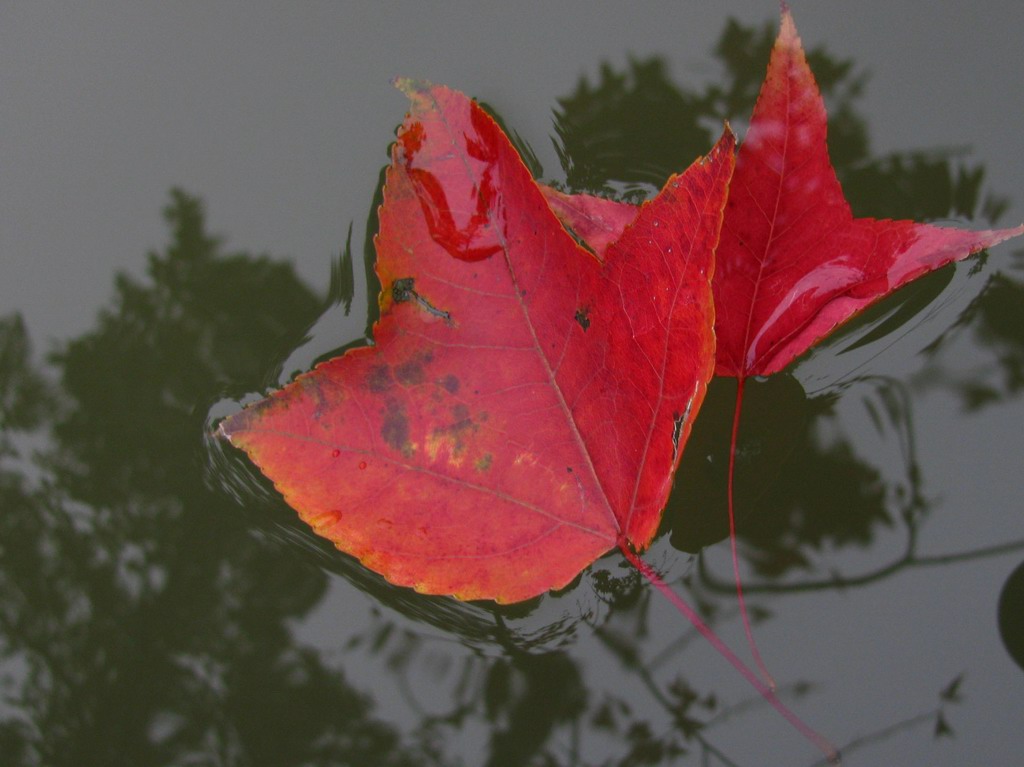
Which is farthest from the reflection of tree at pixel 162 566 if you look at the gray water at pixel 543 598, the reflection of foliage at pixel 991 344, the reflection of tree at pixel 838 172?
the reflection of foliage at pixel 991 344

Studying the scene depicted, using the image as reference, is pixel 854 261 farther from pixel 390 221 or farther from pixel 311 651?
pixel 311 651

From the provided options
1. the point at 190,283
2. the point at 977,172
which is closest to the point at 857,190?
the point at 977,172

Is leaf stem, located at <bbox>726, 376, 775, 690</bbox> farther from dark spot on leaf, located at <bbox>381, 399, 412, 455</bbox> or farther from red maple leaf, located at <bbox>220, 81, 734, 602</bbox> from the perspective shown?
dark spot on leaf, located at <bbox>381, 399, 412, 455</bbox>

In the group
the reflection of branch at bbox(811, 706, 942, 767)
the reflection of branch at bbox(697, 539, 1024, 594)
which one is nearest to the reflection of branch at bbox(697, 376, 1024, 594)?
the reflection of branch at bbox(697, 539, 1024, 594)

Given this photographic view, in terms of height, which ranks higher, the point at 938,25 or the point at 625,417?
the point at 938,25

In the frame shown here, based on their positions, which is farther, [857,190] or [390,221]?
[857,190]

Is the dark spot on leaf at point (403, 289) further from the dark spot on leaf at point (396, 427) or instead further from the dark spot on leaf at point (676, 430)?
the dark spot on leaf at point (676, 430)

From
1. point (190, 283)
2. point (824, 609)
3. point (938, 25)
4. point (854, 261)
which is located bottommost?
point (824, 609)
